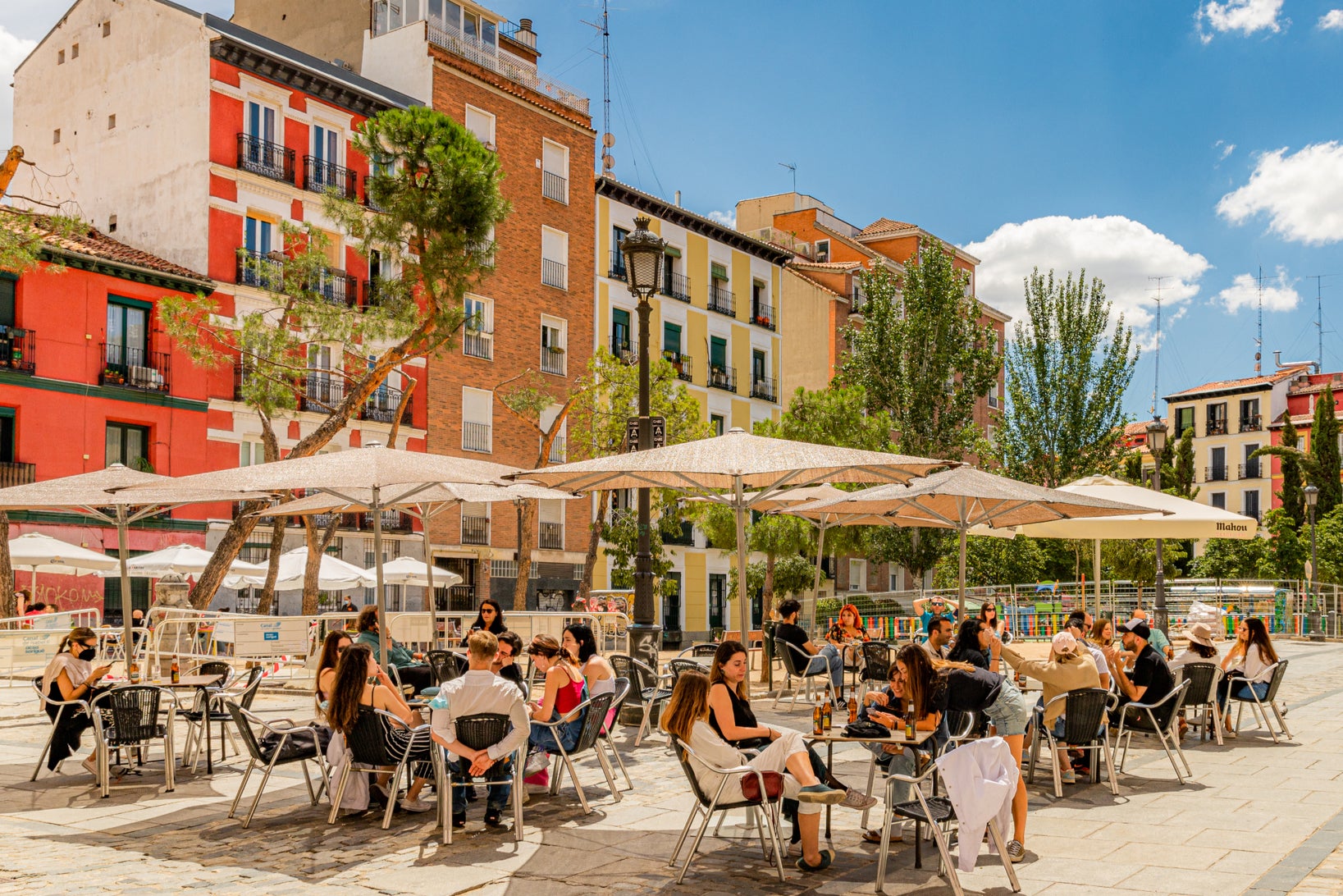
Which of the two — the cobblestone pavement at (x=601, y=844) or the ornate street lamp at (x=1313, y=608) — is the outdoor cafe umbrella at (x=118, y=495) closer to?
the cobblestone pavement at (x=601, y=844)

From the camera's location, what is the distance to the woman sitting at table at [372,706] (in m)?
8.11

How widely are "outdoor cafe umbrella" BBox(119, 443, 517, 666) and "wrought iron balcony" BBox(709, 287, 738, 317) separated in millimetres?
34999

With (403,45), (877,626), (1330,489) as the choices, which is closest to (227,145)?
(403,45)

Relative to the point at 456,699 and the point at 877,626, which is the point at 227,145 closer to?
the point at 877,626

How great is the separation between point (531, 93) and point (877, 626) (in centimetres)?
2195

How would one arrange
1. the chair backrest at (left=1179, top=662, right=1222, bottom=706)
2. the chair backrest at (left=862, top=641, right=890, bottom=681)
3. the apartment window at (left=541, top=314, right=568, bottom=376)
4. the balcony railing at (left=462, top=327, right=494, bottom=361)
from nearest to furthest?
the chair backrest at (left=1179, top=662, right=1222, bottom=706)
the chair backrest at (left=862, top=641, right=890, bottom=681)
the balcony railing at (left=462, top=327, right=494, bottom=361)
the apartment window at (left=541, top=314, right=568, bottom=376)

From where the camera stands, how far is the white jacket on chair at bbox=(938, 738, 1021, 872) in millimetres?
6492

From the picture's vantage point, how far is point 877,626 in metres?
25.0

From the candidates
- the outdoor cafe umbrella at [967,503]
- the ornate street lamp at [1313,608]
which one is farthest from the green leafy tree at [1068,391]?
the outdoor cafe umbrella at [967,503]

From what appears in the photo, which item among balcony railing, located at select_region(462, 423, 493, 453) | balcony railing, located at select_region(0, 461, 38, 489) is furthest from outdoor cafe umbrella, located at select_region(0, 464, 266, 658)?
balcony railing, located at select_region(462, 423, 493, 453)

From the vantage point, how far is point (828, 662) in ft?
44.9

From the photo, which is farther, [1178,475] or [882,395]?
[1178,475]

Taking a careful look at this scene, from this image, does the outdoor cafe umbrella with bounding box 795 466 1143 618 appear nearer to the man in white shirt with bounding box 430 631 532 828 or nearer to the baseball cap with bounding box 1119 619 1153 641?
the baseball cap with bounding box 1119 619 1153 641

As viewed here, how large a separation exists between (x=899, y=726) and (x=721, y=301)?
129 ft
